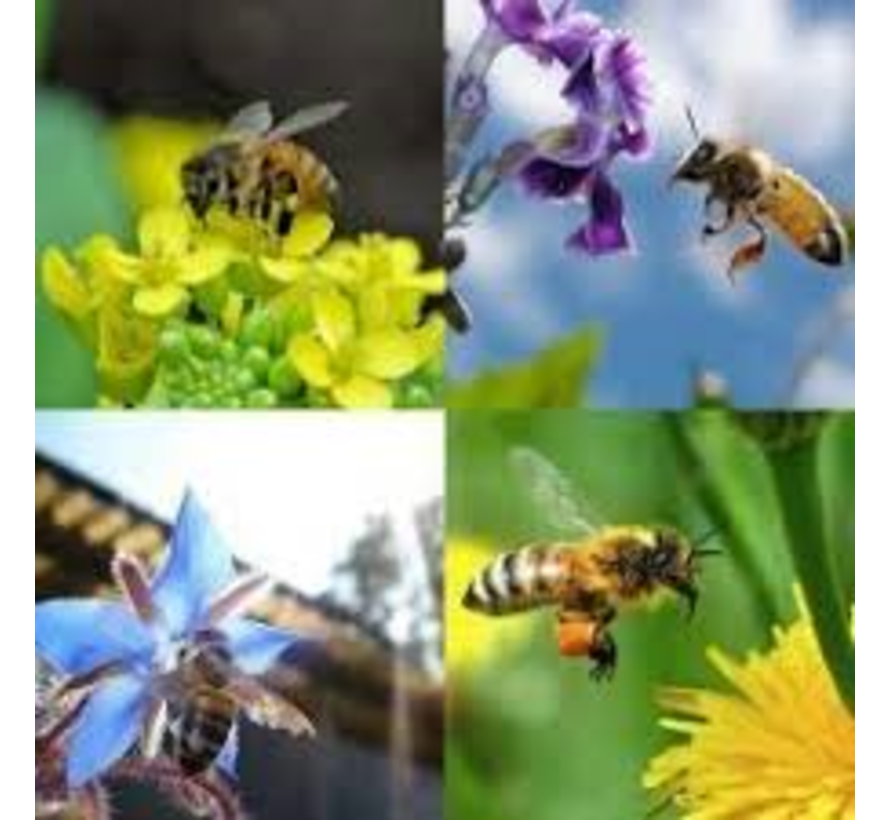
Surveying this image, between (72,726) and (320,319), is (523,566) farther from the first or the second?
(72,726)

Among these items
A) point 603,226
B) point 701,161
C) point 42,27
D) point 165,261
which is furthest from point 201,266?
point 701,161

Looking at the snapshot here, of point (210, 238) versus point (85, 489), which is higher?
point (210, 238)

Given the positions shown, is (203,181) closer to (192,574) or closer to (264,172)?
(264,172)

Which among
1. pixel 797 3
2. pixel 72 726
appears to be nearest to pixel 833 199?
pixel 797 3

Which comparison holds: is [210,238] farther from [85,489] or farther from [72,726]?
[72,726]

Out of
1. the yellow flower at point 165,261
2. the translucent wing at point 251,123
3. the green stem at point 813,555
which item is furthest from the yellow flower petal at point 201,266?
the green stem at point 813,555

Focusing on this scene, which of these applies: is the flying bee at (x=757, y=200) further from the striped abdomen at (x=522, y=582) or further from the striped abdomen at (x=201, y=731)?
the striped abdomen at (x=201, y=731)

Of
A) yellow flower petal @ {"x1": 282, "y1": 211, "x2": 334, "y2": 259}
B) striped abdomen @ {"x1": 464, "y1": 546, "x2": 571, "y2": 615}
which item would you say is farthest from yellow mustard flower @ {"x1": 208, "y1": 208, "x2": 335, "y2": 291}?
striped abdomen @ {"x1": 464, "y1": 546, "x2": 571, "y2": 615}

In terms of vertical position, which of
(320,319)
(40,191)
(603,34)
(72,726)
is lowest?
(72,726)
